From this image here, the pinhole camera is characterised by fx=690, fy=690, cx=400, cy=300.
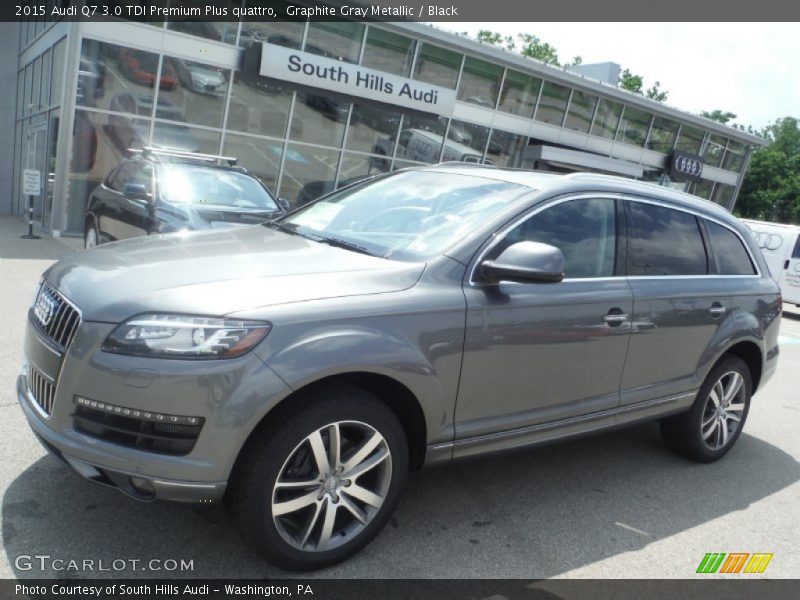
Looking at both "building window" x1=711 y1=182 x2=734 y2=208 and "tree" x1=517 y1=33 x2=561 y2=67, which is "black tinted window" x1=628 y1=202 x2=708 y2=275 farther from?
"tree" x1=517 y1=33 x2=561 y2=67

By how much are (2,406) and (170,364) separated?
232cm

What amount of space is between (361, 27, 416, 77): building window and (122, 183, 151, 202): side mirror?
10983mm

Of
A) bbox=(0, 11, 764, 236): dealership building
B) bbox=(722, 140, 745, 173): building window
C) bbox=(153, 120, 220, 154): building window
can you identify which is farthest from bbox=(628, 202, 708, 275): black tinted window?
bbox=(722, 140, 745, 173): building window

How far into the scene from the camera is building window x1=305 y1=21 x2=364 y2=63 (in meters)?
16.5

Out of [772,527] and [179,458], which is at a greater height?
[179,458]

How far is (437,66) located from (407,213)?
1651 centimetres

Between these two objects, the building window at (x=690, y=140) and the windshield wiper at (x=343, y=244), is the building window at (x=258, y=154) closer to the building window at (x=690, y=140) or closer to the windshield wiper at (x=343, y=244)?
the windshield wiper at (x=343, y=244)

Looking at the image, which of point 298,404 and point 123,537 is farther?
point 123,537

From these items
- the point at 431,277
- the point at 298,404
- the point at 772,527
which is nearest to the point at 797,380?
the point at 772,527

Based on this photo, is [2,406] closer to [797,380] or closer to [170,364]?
[170,364]

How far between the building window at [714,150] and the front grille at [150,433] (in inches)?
1194

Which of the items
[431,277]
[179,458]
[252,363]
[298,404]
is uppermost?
[431,277]

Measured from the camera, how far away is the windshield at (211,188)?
25.3 ft

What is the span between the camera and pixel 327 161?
17750 millimetres
